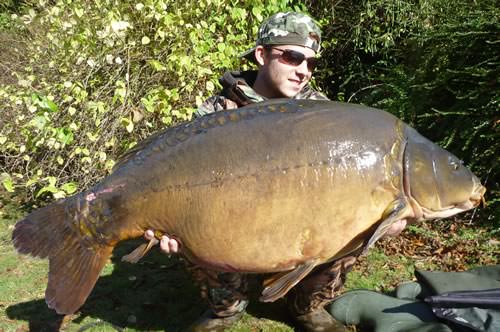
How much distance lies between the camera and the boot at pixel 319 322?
2.52 m

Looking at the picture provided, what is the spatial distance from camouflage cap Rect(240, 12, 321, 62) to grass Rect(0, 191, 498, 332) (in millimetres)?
1459

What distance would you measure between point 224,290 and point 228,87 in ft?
3.57

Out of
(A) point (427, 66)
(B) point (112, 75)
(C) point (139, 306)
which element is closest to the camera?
(C) point (139, 306)

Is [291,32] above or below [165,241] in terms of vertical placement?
above

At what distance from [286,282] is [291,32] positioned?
1.29 metres

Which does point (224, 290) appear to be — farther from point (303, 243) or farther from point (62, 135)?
point (62, 135)

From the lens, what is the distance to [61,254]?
1.97 metres

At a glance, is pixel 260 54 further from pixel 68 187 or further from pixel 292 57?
pixel 68 187

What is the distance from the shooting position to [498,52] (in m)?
3.90

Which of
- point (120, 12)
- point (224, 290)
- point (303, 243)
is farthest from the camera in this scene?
point (120, 12)

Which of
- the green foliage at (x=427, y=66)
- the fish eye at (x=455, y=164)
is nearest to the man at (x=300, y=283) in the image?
the fish eye at (x=455, y=164)

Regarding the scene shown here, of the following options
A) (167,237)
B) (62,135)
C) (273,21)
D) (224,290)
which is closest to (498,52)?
(273,21)

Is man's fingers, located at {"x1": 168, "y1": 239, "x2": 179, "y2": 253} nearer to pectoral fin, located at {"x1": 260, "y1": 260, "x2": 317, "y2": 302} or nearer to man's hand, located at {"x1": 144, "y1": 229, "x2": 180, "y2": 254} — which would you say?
man's hand, located at {"x1": 144, "y1": 229, "x2": 180, "y2": 254}

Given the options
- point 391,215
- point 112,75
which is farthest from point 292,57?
point 112,75
